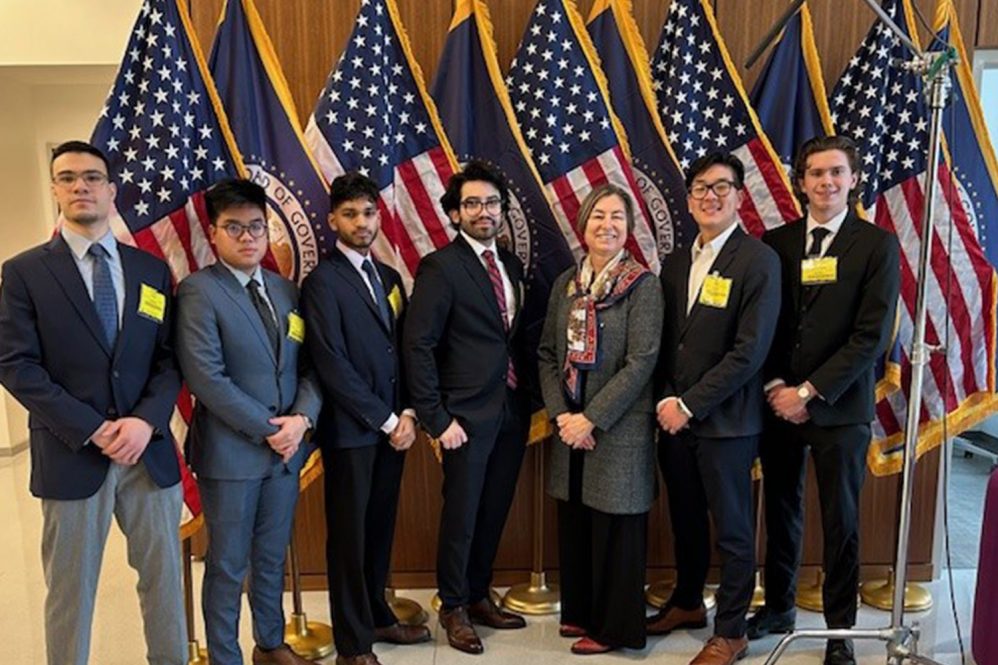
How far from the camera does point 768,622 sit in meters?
2.85

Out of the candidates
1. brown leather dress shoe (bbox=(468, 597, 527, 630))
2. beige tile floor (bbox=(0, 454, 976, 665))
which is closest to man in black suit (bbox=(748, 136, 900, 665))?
beige tile floor (bbox=(0, 454, 976, 665))

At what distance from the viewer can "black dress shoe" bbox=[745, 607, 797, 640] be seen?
2.83 meters

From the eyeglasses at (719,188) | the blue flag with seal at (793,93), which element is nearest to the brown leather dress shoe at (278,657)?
the eyeglasses at (719,188)

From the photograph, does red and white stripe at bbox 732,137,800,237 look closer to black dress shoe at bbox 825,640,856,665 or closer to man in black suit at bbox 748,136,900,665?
man in black suit at bbox 748,136,900,665

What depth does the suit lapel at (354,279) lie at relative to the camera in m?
2.49

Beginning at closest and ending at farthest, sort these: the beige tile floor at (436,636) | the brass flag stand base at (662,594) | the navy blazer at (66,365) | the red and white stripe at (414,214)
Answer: the navy blazer at (66,365) < the beige tile floor at (436,636) < the red and white stripe at (414,214) < the brass flag stand base at (662,594)

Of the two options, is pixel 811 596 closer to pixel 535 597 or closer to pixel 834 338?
pixel 535 597

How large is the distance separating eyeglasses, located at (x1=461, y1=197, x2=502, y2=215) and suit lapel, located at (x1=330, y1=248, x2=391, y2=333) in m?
0.44

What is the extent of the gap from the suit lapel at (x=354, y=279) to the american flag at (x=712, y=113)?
135 cm

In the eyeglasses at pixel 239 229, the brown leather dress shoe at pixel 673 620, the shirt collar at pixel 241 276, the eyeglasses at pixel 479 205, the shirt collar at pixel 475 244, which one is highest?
the eyeglasses at pixel 479 205

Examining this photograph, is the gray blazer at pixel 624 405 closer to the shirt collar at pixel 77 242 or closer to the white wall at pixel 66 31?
the shirt collar at pixel 77 242

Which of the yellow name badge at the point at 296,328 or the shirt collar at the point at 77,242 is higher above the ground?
the shirt collar at the point at 77,242

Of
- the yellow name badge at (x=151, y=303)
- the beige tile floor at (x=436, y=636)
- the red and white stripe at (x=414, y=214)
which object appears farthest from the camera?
the red and white stripe at (x=414, y=214)

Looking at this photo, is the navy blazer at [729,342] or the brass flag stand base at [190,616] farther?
the brass flag stand base at [190,616]
